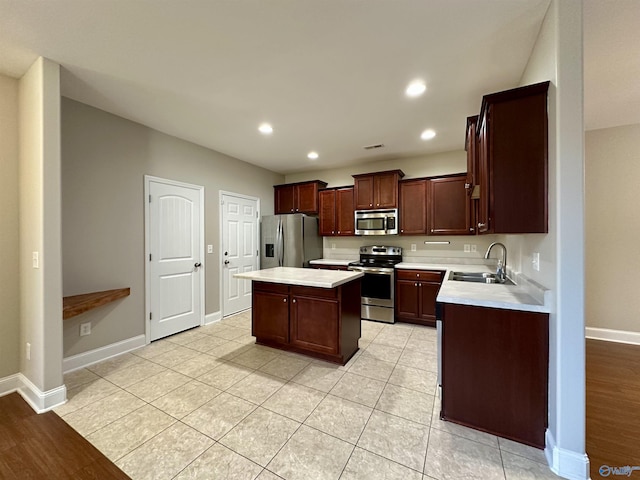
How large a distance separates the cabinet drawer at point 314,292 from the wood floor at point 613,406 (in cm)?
202

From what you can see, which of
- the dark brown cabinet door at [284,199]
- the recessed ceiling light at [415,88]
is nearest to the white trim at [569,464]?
the recessed ceiling light at [415,88]

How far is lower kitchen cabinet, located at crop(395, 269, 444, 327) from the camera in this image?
3.91 meters

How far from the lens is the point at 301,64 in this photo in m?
2.18

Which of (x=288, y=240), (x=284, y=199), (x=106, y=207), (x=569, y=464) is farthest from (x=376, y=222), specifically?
(x=106, y=207)

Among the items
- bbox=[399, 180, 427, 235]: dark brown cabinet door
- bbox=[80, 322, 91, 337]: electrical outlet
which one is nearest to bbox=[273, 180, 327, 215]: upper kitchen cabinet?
bbox=[399, 180, 427, 235]: dark brown cabinet door

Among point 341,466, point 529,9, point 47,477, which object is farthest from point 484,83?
point 47,477

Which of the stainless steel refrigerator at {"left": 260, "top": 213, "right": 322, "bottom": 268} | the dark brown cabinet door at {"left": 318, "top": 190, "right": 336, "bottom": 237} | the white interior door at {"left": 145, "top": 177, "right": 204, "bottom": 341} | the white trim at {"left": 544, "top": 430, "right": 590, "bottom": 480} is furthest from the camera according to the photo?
the dark brown cabinet door at {"left": 318, "top": 190, "right": 336, "bottom": 237}

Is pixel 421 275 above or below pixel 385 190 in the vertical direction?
below

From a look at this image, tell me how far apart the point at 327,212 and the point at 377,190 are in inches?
41.3

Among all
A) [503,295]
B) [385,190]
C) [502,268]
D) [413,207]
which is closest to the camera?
[503,295]

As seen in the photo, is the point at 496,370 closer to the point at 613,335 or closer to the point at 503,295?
the point at 503,295

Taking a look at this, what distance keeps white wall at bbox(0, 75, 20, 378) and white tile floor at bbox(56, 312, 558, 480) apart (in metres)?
0.53

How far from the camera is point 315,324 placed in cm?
284

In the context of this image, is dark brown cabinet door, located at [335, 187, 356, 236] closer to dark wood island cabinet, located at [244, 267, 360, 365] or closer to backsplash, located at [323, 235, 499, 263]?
backsplash, located at [323, 235, 499, 263]
